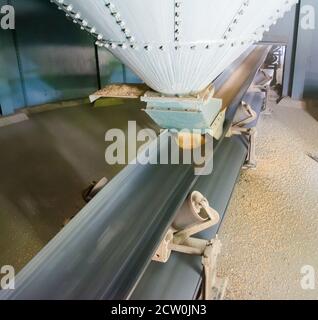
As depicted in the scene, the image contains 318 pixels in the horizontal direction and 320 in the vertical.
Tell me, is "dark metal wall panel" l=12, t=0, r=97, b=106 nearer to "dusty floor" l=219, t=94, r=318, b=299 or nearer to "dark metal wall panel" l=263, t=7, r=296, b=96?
"dusty floor" l=219, t=94, r=318, b=299

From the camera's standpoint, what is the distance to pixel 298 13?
3.07 meters

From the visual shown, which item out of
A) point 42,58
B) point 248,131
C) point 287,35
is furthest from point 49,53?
point 287,35

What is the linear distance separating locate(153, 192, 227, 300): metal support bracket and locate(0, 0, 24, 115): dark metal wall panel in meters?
1.74

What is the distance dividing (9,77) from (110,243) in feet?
6.20

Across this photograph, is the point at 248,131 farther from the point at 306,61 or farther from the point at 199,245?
the point at 306,61

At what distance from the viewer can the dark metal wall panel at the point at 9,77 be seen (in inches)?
84.9

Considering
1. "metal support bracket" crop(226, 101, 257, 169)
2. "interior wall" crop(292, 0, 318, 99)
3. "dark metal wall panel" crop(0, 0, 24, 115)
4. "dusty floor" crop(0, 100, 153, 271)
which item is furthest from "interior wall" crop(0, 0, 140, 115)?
"interior wall" crop(292, 0, 318, 99)

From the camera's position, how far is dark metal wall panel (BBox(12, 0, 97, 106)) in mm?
2230

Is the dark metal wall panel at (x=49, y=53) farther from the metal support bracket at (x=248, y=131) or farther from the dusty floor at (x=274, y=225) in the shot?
the dusty floor at (x=274, y=225)

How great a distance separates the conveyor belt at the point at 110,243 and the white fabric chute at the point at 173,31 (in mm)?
286

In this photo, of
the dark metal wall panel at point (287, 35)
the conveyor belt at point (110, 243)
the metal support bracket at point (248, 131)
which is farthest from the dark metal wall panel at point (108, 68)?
the conveyor belt at point (110, 243)

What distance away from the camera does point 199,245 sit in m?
0.99
